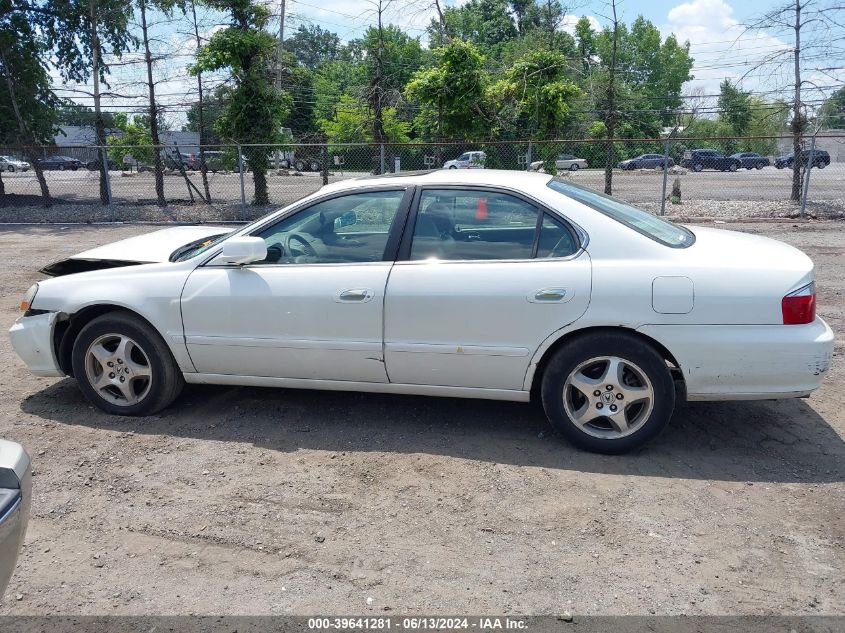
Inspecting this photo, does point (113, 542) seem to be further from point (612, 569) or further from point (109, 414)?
point (612, 569)

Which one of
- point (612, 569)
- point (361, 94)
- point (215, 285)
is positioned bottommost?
point (612, 569)

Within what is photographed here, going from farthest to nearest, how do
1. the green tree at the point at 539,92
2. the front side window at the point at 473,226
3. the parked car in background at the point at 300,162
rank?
the parked car in background at the point at 300,162 → the green tree at the point at 539,92 → the front side window at the point at 473,226

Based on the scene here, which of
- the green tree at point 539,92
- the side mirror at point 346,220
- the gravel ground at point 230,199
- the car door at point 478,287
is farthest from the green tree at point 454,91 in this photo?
the car door at point 478,287

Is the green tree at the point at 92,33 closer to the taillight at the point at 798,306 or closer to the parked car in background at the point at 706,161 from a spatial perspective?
the taillight at the point at 798,306

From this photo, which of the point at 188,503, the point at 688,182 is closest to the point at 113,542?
the point at 188,503

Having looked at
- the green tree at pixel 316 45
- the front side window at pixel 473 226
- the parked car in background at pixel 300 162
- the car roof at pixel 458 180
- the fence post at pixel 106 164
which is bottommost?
the front side window at pixel 473 226

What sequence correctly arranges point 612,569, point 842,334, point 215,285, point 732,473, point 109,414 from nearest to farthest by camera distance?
point 612,569 < point 732,473 < point 215,285 < point 109,414 < point 842,334

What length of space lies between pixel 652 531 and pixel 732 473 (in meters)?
0.87

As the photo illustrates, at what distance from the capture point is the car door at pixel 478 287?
410 cm

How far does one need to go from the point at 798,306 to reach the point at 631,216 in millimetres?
1141

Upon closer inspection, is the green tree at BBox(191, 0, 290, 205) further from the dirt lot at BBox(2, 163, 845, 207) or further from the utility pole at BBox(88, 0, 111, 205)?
the utility pole at BBox(88, 0, 111, 205)

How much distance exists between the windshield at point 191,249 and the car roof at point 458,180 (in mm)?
876

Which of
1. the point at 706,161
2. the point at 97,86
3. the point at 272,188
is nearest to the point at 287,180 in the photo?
the point at 272,188

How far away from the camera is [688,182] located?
29.0 metres
